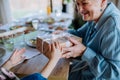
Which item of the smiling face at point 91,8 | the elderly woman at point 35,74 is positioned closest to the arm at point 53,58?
the elderly woman at point 35,74

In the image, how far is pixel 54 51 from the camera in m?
1.06

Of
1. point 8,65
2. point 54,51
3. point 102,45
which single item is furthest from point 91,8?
point 8,65

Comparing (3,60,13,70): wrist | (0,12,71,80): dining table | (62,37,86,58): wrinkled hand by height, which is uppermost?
(62,37,86,58): wrinkled hand

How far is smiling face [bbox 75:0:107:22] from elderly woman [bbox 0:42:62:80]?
11.9 inches

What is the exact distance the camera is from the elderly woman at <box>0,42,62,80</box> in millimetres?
923

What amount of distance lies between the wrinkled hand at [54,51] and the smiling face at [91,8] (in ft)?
1.01

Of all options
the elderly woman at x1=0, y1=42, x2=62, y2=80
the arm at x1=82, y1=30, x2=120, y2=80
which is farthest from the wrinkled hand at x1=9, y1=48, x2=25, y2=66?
the arm at x1=82, y1=30, x2=120, y2=80

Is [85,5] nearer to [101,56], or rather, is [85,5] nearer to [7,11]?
[101,56]

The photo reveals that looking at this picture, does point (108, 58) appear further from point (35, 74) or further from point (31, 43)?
point (31, 43)

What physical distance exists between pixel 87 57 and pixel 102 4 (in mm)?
359

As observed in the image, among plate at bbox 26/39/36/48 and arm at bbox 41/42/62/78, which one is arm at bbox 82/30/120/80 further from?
plate at bbox 26/39/36/48

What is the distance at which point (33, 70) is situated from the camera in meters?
1.11

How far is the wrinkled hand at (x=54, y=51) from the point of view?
105cm

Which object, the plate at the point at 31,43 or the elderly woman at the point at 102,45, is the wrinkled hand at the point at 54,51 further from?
the plate at the point at 31,43
